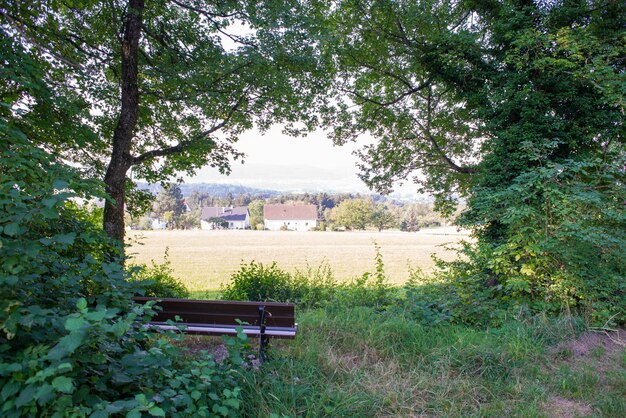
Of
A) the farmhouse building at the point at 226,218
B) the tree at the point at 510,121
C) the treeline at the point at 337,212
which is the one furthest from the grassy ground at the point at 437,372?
the farmhouse building at the point at 226,218

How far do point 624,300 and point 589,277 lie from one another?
49cm

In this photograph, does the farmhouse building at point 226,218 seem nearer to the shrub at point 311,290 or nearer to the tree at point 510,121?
the tree at point 510,121

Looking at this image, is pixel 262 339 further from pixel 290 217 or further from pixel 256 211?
pixel 256 211

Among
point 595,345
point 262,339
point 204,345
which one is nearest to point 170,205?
point 204,345

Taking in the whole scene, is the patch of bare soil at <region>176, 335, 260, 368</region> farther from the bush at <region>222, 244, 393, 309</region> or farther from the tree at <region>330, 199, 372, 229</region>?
the tree at <region>330, 199, 372, 229</region>

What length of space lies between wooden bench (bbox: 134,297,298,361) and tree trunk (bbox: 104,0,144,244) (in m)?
3.17

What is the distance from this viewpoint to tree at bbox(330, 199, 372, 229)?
73.8 metres

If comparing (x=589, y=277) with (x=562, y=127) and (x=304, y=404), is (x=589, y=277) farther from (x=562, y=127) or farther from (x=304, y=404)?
(x=304, y=404)

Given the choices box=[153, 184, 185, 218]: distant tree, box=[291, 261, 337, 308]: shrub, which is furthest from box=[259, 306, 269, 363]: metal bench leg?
box=[153, 184, 185, 218]: distant tree

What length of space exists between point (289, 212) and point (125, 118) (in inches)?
3089

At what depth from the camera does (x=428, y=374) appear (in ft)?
11.4

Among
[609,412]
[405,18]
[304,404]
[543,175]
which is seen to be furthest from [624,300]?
[405,18]

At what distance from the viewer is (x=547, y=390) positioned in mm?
3420

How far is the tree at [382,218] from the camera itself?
75.0m
